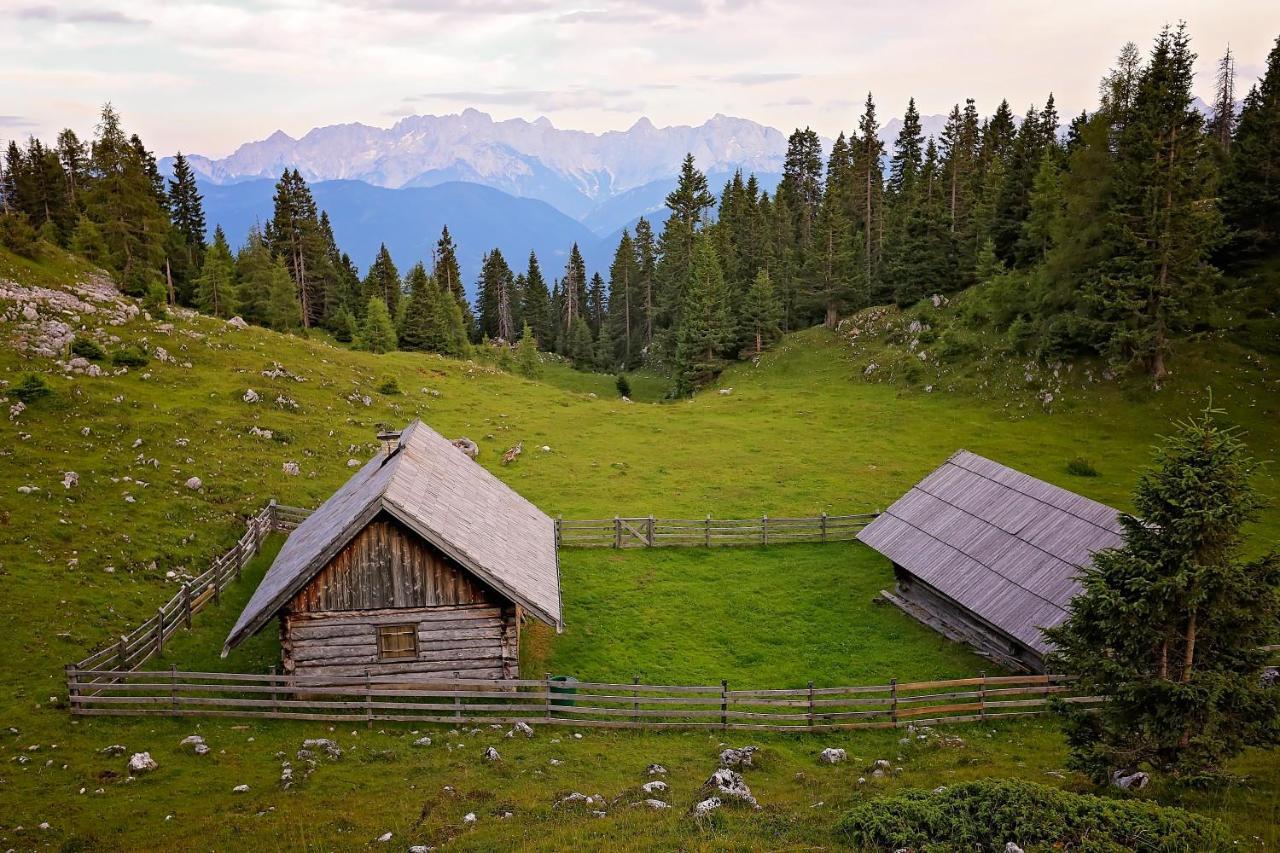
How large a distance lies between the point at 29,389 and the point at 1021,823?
40.5 metres

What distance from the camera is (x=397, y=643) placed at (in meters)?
20.4

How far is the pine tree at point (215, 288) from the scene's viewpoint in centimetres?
7056

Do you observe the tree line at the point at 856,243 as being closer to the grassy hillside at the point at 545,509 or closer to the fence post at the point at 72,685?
the grassy hillside at the point at 545,509

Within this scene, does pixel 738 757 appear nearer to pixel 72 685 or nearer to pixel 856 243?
pixel 72 685

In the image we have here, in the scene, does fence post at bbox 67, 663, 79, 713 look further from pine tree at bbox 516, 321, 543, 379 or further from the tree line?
pine tree at bbox 516, 321, 543, 379

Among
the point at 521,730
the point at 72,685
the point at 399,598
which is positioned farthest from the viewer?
the point at 399,598

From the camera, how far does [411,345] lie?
82312 mm

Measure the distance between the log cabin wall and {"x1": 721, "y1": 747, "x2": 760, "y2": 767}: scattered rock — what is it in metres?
6.37

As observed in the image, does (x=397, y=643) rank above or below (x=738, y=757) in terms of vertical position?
above

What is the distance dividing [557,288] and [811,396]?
7822 cm

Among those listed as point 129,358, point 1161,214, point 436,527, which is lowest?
point 436,527

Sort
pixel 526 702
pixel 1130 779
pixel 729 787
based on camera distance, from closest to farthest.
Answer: pixel 1130 779 → pixel 729 787 → pixel 526 702


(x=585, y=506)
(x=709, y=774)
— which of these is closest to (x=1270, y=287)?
(x=585, y=506)

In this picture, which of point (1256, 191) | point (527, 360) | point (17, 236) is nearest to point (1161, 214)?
point (1256, 191)
